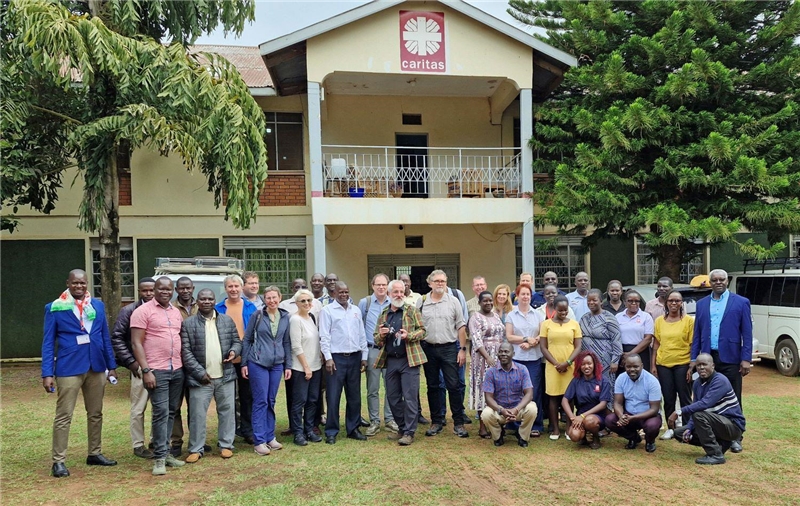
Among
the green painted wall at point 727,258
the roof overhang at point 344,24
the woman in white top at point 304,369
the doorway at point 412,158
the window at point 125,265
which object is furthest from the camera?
the green painted wall at point 727,258

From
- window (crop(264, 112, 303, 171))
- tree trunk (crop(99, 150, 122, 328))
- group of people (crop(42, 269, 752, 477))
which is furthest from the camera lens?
window (crop(264, 112, 303, 171))

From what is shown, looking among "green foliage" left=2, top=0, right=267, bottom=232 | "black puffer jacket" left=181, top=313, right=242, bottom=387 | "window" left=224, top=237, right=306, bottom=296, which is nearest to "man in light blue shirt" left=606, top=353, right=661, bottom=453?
"black puffer jacket" left=181, top=313, right=242, bottom=387

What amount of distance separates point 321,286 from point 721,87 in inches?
302

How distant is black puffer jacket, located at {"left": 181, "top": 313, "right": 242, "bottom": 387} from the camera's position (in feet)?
17.8

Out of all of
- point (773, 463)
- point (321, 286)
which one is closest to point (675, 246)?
point (773, 463)

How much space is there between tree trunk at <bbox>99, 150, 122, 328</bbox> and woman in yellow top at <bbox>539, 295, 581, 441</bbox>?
677 cm

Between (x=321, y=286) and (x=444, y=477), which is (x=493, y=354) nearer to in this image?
(x=444, y=477)

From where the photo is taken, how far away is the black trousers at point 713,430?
17.8 ft

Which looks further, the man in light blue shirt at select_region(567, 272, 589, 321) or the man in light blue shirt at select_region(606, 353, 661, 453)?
the man in light blue shirt at select_region(567, 272, 589, 321)

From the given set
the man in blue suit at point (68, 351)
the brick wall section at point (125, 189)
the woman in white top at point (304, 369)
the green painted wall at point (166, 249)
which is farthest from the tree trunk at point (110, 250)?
the woman in white top at point (304, 369)

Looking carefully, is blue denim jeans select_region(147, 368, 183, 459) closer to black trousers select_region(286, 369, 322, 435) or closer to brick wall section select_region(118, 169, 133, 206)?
black trousers select_region(286, 369, 322, 435)

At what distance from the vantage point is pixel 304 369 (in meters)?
6.05

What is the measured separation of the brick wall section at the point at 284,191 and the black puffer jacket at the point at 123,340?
24.7ft

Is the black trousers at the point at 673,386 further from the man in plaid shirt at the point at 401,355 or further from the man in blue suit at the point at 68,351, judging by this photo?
the man in blue suit at the point at 68,351
